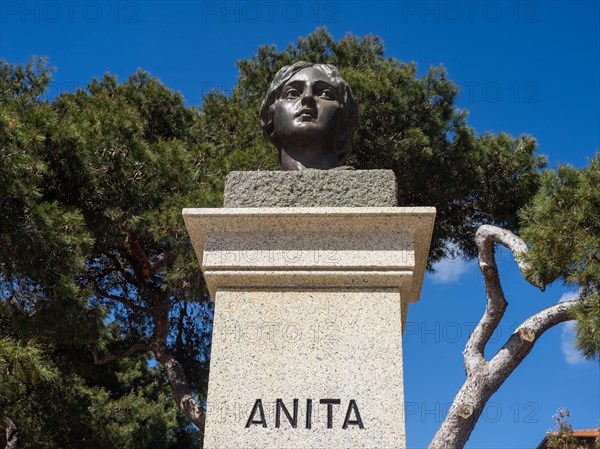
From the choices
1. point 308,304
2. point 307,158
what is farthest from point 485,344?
point 308,304

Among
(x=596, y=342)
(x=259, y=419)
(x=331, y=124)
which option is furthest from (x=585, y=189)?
(x=259, y=419)

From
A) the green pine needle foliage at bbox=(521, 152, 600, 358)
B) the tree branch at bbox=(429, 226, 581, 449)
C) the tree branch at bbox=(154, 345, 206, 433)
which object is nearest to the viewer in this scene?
the green pine needle foliage at bbox=(521, 152, 600, 358)

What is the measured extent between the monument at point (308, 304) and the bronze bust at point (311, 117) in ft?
1.50

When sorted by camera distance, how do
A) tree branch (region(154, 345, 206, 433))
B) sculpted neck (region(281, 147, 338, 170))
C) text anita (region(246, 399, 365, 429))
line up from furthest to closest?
tree branch (region(154, 345, 206, 433)), sculpted neck (region(281, 147, 338, 170)), text anita (region(246, 399, 365, 429))

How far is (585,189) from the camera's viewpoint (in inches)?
277

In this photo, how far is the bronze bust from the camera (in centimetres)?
353


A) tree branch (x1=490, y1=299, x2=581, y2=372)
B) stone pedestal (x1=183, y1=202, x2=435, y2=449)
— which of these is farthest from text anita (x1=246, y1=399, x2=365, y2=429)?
tree branch (x1=490, y1=299, x2=581, y2=372)

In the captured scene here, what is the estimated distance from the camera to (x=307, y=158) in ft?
11.6

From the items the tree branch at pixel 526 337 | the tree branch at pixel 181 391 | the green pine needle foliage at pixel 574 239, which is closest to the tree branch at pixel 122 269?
the tree branch at pixel 181 391

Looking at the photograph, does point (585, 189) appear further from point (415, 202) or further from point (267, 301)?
point (267, 301)

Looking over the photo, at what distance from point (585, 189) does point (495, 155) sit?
3647mm

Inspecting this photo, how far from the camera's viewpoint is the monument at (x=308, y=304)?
2635 mm

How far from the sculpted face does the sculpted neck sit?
0.12 feet

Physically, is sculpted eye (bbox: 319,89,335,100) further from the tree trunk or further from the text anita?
the tree trunk
